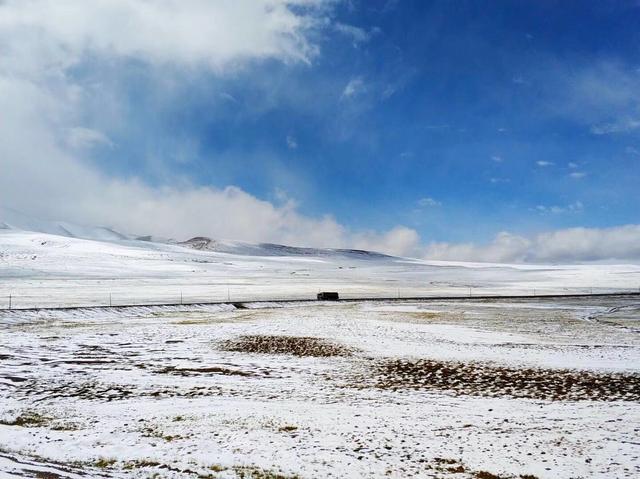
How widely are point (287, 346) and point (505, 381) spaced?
11.5m

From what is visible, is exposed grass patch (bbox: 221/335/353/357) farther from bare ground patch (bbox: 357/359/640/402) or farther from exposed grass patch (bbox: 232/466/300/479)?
exposed grass patch (bbox: 232/466/300/479)

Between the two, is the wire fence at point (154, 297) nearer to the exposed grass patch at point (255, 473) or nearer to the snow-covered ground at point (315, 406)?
the snow-covered ground at point (315, 406)

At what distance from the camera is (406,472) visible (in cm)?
1008

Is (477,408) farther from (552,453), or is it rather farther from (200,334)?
(200,334)

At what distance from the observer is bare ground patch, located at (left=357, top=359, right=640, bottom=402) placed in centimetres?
1577

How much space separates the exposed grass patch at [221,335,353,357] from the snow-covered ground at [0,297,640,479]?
224mm

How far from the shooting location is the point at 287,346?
25578mm

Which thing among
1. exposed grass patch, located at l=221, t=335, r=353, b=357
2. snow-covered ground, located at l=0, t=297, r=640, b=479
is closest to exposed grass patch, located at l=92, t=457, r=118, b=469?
snow-covered ground, located at l=0, t=297, r=640, b=479

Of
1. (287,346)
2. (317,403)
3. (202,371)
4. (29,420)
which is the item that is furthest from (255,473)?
(287,346)

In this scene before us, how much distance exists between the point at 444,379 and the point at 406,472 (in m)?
8.43

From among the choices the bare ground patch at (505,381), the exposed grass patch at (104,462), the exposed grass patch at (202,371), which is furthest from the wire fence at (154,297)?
the exposed grass patch at (104,462)

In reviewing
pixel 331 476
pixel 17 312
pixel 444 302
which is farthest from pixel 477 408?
pixel 444 302

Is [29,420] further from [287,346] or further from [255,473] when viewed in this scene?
[287,346]

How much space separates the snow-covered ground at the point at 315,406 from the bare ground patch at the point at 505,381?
9 centimetres
